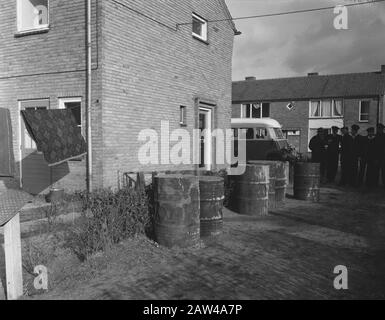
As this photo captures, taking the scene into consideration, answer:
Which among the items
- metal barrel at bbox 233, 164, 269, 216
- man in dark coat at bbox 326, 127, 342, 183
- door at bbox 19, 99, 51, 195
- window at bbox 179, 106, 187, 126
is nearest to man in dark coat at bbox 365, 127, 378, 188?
man in dark coat at bbox 326, 127, 342, 183

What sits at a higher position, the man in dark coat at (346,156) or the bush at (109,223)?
the man in dark coat at (346,156)

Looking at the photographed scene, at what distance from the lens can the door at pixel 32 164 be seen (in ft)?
31.3

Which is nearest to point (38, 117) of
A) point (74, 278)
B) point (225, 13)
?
point (74, 278)

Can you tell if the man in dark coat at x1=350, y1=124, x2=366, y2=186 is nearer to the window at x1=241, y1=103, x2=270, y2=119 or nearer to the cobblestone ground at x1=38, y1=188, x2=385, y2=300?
the cobblestone ground at x1=38, y1=188, x2=385, y2=300

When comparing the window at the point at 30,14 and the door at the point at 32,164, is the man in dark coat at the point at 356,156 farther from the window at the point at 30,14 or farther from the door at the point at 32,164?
the window at the point at 30,14

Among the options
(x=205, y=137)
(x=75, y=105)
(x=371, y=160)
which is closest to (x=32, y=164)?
(x=75, y=105)

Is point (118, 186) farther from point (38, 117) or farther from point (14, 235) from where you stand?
point (14, 235)

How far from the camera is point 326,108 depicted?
114ft

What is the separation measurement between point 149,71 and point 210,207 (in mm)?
5207

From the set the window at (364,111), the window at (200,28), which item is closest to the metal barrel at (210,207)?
the window at (200,28)

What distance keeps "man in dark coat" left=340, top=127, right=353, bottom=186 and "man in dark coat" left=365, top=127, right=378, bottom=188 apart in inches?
20.0

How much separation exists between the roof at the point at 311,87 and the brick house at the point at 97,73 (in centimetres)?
2628

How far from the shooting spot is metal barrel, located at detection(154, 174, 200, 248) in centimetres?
584
